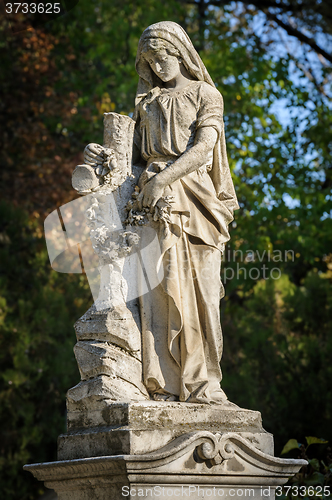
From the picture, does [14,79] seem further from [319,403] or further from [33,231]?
[319,403]

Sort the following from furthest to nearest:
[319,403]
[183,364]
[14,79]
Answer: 1. [14,79]
2. [319,403]
3. [183,364]

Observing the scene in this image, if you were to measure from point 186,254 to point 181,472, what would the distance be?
1422 mm

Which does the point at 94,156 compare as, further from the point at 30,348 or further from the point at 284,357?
the point at 30,348

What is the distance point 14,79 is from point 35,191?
242 centimetres

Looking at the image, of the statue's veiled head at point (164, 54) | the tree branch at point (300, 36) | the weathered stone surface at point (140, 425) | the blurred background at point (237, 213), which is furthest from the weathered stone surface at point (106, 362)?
the tree branch at point (300, 36)

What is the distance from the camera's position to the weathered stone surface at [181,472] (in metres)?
4.06

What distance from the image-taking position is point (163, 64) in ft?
16.7

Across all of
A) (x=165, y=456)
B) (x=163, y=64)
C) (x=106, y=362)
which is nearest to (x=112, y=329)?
(x=106, y=362)

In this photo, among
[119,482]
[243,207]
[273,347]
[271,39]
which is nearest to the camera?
[119,482]

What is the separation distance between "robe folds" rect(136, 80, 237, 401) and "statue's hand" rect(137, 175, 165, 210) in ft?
0.28

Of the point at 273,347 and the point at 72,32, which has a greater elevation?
the point at 72,32

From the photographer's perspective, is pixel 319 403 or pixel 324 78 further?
pixel 324 78

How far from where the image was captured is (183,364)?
4629 millimetres

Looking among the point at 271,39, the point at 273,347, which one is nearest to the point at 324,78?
the point at 271,39
